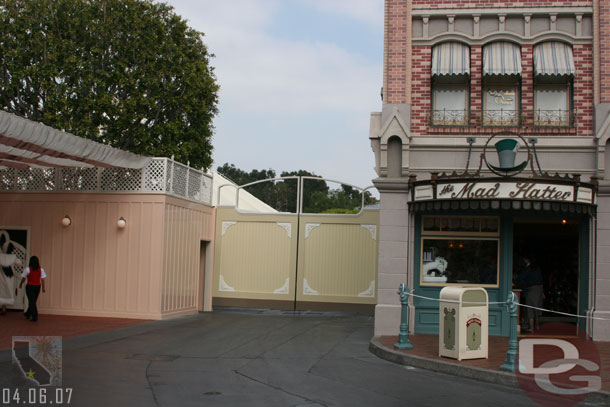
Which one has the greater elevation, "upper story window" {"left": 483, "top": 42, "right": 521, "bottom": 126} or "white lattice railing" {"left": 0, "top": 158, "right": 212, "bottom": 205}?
"upper story window" {"left": 483, "top": 42, "right": 521, "bottom": 126}

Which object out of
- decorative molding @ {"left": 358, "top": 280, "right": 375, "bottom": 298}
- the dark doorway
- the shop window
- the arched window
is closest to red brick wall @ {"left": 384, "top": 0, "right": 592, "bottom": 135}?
the arched window

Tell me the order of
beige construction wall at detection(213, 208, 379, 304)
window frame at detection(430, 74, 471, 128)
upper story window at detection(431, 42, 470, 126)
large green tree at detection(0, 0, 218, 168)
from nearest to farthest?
upper story window at detection(431, 42, 470, 126)
window frame at detection(430, 74, 471, 128)
beige construction wall at detection(213, 208, 379, 304)
large green tree at detection(0, 0, 218, 168)

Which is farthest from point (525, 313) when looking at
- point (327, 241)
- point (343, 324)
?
point (327, 241)

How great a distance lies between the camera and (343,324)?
16.5 metres

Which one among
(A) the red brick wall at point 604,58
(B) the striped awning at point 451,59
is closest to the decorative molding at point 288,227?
(B) the striped awning at point 451,59

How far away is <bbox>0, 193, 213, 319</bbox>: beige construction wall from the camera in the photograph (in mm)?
15977

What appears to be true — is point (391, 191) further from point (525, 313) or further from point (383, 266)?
point (525, 313)

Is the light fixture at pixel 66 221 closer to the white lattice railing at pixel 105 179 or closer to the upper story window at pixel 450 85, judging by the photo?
the white lattice railing at pixel 105 179

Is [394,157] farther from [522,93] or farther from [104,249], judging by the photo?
[104,249]

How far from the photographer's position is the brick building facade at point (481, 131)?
13.3m

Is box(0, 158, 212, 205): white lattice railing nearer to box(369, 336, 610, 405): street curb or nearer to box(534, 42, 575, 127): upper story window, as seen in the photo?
box(369, 336, 610, 405): street curb

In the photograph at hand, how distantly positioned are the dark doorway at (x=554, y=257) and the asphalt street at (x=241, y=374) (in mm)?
5789

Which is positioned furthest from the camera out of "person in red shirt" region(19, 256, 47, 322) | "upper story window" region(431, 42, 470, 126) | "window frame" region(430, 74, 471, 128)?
"person in red shirt" region(19, 256, 47, 322)

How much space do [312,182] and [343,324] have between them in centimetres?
6265
